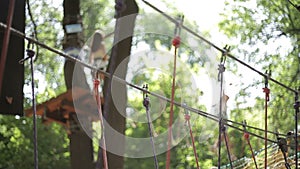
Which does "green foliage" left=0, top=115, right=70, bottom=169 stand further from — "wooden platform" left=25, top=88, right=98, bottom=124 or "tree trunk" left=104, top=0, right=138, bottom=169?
"tree trunk" left=104, top=0, right=138, bottom=169

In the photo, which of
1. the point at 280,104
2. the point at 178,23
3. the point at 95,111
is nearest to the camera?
the point at 178,23

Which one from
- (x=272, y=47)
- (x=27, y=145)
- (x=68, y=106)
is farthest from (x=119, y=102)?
(x=27, y=145)

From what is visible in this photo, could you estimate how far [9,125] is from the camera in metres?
6.21

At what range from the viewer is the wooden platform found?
3.16 meters

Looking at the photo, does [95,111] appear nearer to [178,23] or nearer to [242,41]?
[178,23]

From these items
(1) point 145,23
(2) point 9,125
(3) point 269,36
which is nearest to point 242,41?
(3) point 269,36

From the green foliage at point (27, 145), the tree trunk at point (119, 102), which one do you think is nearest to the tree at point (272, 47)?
the tree trunk at point (119, 102)

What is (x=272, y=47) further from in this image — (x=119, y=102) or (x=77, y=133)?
(x=77, y=133)

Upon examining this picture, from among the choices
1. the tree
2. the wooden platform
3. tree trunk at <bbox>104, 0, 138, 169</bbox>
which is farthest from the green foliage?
tree trunk at <bbox>104, 0, 138, 169</bbox>

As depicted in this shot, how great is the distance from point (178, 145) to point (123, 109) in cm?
353

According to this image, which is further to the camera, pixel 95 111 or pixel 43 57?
pixel 43 57

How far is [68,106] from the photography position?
3234 mm

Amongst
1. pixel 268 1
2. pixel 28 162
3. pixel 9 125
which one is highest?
pixel 268 1

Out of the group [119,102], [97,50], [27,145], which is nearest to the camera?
[97,50]
